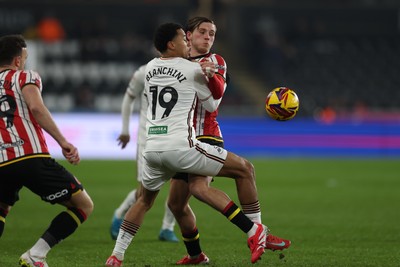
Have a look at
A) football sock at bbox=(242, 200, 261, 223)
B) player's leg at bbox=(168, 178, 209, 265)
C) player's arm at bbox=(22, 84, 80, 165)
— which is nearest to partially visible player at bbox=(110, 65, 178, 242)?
player's leg at bbox=(168, 178, 209, 265)

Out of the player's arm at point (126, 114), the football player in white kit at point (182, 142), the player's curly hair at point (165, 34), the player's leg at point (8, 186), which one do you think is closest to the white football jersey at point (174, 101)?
the football player in white kit at point (182, 142)

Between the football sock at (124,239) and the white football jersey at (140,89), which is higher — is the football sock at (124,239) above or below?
below

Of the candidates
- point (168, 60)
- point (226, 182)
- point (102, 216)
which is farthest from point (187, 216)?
point (226, 182)

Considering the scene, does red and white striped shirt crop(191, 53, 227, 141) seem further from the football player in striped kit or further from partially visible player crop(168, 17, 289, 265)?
the football player in striped kit

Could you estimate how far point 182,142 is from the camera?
274 inches

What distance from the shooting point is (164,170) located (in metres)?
7.16

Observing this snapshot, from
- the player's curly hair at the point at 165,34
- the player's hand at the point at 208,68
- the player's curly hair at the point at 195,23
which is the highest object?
the player's curly hair at the point at 195,23

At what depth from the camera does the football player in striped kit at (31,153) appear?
22.2 ft

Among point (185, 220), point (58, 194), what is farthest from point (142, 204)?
point (58, 194)

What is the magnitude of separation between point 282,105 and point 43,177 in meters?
2.22

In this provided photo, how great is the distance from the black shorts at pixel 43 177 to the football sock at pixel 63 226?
0.18m

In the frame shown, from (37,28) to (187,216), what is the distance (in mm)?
21594

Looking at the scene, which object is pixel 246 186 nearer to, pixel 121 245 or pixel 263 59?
pixel 121 245

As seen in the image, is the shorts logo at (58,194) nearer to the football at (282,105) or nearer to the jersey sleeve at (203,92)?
the jersey sleeve at (203,92)
